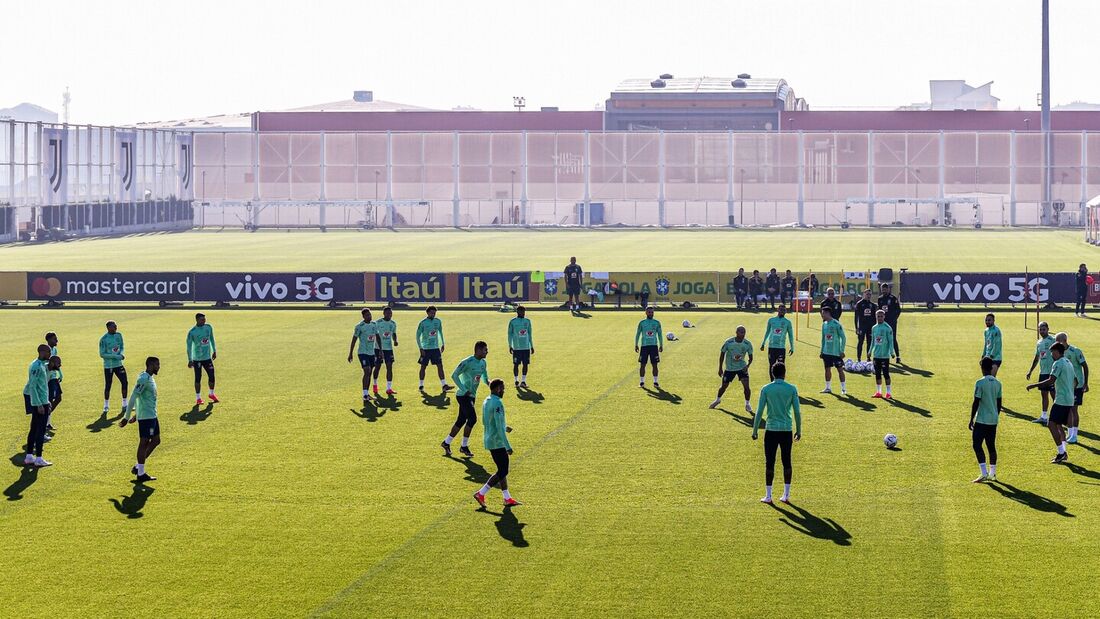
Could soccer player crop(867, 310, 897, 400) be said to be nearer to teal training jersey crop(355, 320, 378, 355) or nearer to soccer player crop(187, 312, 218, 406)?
teal training jersey crop(355, 320, 378, 355)

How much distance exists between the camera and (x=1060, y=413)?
21438 millimetres

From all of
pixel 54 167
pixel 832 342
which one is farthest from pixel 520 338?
A: pixel 54 167

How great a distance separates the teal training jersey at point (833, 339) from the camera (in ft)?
91.3

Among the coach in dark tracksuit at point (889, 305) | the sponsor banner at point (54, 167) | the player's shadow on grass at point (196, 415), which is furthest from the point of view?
the sponsor banner at point (54, 167)

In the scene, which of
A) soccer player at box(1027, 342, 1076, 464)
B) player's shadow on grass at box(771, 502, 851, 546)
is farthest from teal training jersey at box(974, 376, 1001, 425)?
player's shadow on grass at box(771, 502, 851, 546)

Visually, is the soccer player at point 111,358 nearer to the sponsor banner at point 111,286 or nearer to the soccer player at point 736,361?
the soccer player at point 736,361

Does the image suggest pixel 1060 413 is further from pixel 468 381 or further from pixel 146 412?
pixel 146 412

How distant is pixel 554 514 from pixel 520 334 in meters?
10.9

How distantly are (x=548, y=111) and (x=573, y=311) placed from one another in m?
100

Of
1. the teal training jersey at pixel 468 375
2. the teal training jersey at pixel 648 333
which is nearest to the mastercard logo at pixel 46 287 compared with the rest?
the teal training jersey at pixel 648 333

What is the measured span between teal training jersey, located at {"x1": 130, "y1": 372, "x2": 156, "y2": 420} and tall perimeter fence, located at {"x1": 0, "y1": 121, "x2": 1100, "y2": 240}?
3954 inches

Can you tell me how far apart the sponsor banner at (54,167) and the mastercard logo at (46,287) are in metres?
52.9

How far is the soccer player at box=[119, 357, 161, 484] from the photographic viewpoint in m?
20.3

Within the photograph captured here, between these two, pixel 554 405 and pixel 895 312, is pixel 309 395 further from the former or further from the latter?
pixel 895 312
